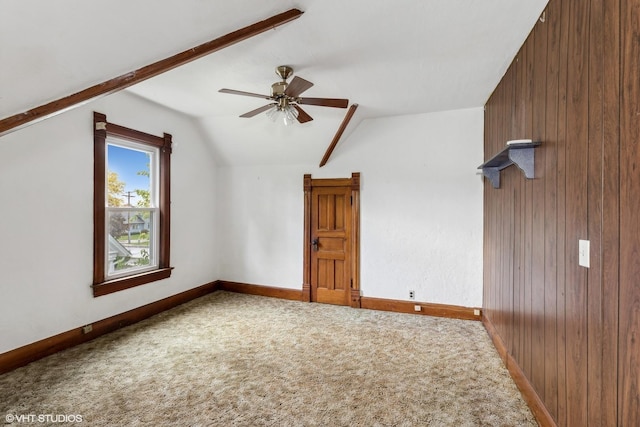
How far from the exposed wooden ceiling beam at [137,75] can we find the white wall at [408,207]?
7.90 ft

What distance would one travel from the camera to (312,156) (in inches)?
176

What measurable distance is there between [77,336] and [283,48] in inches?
130

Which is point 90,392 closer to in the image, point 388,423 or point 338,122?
point 388,423

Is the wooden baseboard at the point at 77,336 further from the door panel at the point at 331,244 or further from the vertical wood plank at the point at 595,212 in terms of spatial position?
the vertical wood plank at the point at 595,212

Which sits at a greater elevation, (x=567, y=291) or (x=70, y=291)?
(x=567, y=291)

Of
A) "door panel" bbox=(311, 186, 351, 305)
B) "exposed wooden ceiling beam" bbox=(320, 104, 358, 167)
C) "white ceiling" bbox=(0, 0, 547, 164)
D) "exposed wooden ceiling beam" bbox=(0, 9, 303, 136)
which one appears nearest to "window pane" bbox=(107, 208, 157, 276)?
"white ceiling" bbox=(0, 0, 547, 164)

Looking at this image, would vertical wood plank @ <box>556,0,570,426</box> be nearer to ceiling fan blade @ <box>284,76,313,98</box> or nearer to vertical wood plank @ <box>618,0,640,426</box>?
vertical wood plank @ <box>618,0,640,426</box>

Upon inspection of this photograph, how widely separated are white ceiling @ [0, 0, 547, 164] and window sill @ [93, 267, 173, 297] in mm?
1982

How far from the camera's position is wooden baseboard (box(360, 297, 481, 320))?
3850 millimetres

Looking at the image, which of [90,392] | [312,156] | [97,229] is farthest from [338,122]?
[90,392]

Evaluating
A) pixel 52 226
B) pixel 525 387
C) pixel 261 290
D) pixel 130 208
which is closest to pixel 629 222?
pixel 525 387

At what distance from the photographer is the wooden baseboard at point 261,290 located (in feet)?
15.4

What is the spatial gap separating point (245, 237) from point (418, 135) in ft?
9.97

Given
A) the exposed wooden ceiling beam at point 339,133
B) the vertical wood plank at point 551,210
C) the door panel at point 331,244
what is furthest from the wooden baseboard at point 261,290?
the vertical wood plank at point 551,210
